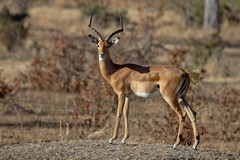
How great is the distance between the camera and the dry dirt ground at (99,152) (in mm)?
10523

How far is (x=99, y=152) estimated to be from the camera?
1066cm

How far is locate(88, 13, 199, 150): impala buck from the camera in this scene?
1103 centimetres

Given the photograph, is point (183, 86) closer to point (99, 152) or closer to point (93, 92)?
point (99, 152)

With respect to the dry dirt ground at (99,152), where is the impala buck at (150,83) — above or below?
above

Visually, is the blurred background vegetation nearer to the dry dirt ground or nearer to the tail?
the dry dirt ground

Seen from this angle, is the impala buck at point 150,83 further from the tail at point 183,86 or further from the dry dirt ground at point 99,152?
the dry dirt ground at point 99,152

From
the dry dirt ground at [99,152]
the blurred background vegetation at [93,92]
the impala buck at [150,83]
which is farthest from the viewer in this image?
the blurred background vegetation at [93,92]

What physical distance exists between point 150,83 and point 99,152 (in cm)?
122

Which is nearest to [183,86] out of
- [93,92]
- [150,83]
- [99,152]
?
[150,83]

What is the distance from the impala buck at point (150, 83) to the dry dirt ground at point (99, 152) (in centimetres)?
26

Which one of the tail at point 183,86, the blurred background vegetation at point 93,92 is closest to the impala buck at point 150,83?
the tail at point 183,86

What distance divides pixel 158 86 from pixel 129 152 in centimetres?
106

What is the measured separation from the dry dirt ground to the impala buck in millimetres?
256

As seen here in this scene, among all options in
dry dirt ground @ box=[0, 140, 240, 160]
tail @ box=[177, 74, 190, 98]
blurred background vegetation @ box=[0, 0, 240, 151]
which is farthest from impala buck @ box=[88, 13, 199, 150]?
blurred background vegetation @ box=[0, 0, 240, 151]
